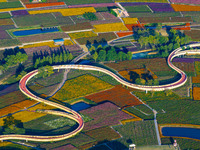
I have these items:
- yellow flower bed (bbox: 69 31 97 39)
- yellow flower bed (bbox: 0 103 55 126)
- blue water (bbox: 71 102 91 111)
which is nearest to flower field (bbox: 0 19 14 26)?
yellow flower bed (bbox: 69 31 97 39)

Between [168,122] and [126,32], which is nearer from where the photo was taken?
[168,122]

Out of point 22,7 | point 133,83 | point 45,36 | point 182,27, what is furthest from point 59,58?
Result: point 182,27

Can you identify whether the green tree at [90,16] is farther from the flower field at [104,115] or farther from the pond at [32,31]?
the flower field at [104,115]

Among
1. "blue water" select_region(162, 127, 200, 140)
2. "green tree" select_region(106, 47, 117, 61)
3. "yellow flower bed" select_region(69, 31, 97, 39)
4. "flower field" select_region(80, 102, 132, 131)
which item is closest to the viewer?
"blue water" select_region(162, 127, 200, 140)

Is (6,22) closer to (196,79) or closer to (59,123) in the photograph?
(59,123)

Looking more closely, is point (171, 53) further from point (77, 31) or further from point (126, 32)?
point (77, 31)

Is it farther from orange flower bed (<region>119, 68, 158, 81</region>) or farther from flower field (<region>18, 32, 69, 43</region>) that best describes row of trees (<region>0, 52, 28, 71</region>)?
orange flower bed (<region>119, 68, 158, 81</region>)
